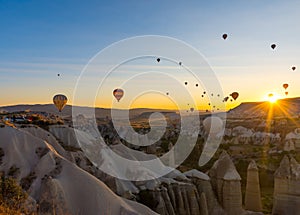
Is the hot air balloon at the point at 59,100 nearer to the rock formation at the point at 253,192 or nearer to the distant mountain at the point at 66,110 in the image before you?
the rock formation at the point at 253,192

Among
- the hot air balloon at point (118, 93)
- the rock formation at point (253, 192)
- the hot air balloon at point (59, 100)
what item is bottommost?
the rock formation at point (253, 192)

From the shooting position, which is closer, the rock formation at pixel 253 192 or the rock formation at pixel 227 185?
the rock formation at pixel 227 185

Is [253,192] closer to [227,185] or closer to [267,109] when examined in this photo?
[227,185]

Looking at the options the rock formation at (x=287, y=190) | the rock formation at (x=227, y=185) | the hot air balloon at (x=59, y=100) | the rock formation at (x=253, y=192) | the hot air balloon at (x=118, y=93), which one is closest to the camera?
the rock formation at (x=287, y=190)

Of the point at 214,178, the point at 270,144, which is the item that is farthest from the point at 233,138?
the point at 214,178

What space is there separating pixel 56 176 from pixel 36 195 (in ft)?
3.64

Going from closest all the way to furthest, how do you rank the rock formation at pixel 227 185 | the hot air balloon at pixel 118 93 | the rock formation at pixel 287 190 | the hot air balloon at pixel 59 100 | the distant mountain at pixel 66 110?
the rock formation at pixel 287 190, the rock formation at pixel 227 185, the hot air balloon at pixel 118 93, the hot air balloon at pixel 59 100, the distant mountain at pixel 66 110

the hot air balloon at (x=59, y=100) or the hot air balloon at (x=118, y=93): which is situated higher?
the hot air balloon at (x=118, y=93)

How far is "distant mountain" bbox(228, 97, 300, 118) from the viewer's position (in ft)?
357

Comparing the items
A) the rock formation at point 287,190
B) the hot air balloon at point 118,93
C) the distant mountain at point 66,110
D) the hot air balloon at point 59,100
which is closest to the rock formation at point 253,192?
the rock formation at point 287,190

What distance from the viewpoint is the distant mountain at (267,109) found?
108688 mm

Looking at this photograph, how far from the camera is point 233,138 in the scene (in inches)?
1826

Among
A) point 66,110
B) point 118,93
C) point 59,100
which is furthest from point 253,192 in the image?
point 66,110

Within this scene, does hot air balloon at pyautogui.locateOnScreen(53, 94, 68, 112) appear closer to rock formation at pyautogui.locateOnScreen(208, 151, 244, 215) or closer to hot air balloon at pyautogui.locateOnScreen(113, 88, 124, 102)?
hot air balloon at pyautogui.locateOnScreen(113, 88, 124, 102)
